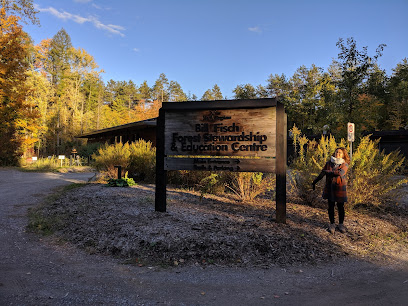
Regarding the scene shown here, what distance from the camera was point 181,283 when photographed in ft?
10.6

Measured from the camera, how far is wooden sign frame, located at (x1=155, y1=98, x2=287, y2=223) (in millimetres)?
5344

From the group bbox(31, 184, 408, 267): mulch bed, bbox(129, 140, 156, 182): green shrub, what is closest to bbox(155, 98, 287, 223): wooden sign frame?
bbox(31, 184, 408, 267): mulch bed

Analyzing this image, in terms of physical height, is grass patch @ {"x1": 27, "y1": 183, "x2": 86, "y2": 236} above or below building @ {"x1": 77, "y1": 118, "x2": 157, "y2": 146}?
below

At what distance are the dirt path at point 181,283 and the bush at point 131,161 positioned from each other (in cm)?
689

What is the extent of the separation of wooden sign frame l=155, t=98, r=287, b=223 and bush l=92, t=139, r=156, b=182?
16.3 ft

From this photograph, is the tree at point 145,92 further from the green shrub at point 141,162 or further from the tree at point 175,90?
the green shrub at point 141,162

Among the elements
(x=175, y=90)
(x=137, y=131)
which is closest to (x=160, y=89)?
(x=175, y=90)

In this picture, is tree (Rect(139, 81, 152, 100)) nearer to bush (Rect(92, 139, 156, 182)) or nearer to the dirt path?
bush (Rect(92, 139, 156, 182))

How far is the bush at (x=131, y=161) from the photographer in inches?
436

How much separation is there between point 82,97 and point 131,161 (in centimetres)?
3656

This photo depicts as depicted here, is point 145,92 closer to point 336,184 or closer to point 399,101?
point 399,101

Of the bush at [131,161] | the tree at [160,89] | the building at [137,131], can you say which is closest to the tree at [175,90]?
the tree at [160,89]

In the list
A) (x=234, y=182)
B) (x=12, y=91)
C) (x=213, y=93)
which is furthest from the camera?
(x=213, y=93)

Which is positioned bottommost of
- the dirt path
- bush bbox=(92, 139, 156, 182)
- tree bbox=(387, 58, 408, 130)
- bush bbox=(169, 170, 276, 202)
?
the dirt path
